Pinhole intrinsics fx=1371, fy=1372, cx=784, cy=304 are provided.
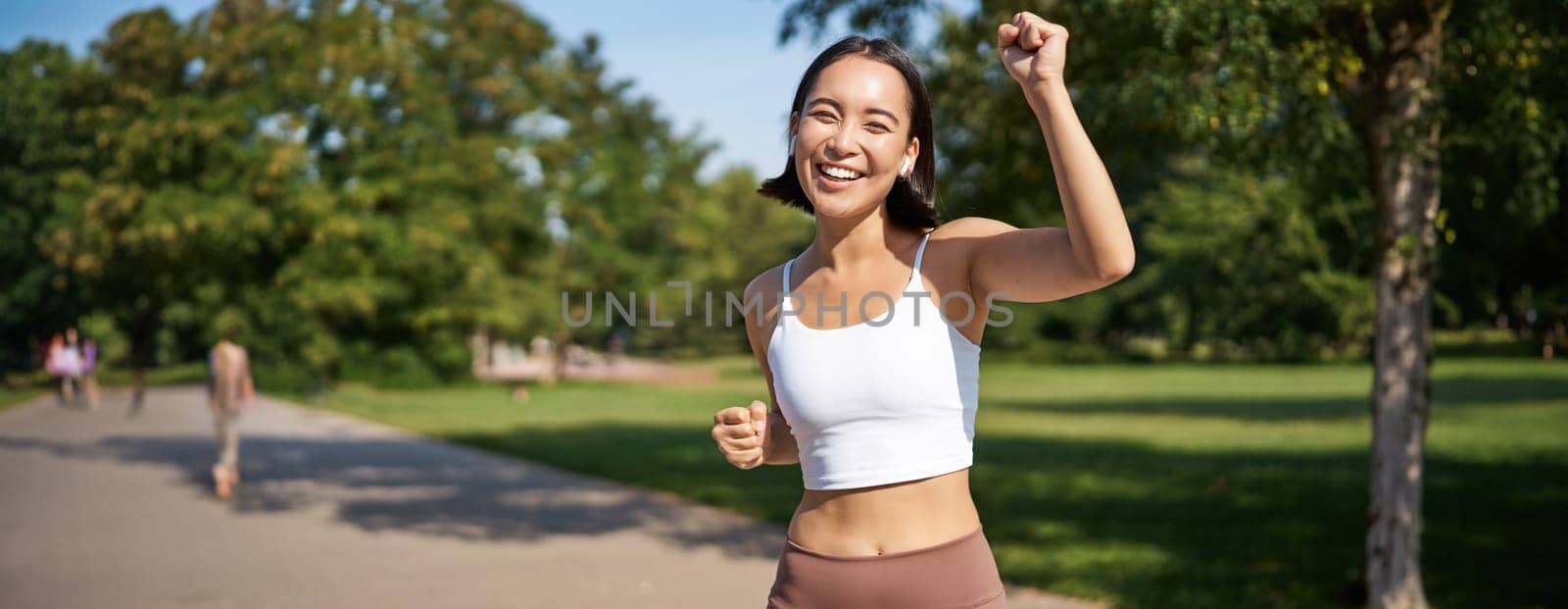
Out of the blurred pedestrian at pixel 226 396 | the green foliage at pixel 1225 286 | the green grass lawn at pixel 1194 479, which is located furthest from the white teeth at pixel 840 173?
the green foliage at pixel 1225 286

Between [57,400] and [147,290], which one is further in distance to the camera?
[147,290]

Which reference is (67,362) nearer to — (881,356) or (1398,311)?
(1398,311)

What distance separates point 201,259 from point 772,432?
97.2ft

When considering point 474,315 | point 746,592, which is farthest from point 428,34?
point 746,592

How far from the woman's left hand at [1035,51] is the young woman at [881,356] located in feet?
0.93

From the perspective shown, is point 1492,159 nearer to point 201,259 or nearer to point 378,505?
point 378,505

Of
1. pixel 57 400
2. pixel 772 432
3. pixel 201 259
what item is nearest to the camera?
pixel 772 432

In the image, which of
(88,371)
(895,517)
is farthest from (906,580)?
(88,371)

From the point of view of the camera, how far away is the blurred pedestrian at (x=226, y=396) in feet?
46.4

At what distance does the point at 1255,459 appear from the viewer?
17.3 meters

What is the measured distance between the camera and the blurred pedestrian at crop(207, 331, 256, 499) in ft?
46.4

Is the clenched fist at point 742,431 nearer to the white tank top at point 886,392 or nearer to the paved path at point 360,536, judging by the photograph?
the white tank top at point 886,392

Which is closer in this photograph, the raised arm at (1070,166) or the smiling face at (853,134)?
the raised arm at (1070,166)

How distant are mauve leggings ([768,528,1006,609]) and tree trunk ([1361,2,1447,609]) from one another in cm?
595
